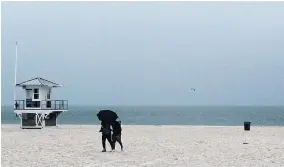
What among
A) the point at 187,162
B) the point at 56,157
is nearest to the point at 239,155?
the point at 187,162

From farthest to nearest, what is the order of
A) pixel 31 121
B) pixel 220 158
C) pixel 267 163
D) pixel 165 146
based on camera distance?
1. pixel 31 121
2. pixel 165 146
3. pixel 220 158
4. pixel 267 163

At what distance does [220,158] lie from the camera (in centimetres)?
1927

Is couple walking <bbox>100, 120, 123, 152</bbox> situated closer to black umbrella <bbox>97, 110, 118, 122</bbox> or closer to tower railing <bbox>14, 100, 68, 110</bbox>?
black umbrella <bbox>97, 110, 118, 122</bbox>

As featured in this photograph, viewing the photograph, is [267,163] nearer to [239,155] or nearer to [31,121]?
[239,155]

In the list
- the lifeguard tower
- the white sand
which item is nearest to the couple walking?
the white sand

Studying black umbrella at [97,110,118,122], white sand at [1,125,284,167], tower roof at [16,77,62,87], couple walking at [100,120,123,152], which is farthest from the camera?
tower roof at [16,77,62,87]

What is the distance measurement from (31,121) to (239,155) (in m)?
24.5

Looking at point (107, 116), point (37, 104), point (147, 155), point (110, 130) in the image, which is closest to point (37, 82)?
point (37, 104)

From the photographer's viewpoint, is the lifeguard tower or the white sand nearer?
the white sand

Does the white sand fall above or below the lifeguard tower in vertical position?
below

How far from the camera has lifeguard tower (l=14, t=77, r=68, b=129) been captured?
4041cm

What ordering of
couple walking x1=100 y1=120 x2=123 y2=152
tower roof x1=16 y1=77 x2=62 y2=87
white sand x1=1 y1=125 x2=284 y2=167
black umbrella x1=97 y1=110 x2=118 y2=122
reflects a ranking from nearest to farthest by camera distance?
white sand x1=1 y1=125 x2=284 y2=167 → black umbrella x1=97 y1=110 x2=118 y2=122 → couple walking x1=100 y1=120 x2=123 y2=152 → tower roof x1=16 y1=77 x2=62 y2=87

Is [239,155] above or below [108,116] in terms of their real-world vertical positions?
below

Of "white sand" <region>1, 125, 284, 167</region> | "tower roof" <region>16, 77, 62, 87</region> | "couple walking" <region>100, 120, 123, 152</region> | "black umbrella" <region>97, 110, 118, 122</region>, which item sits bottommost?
"white sand" <region>1, 125, 284, 167</region>
